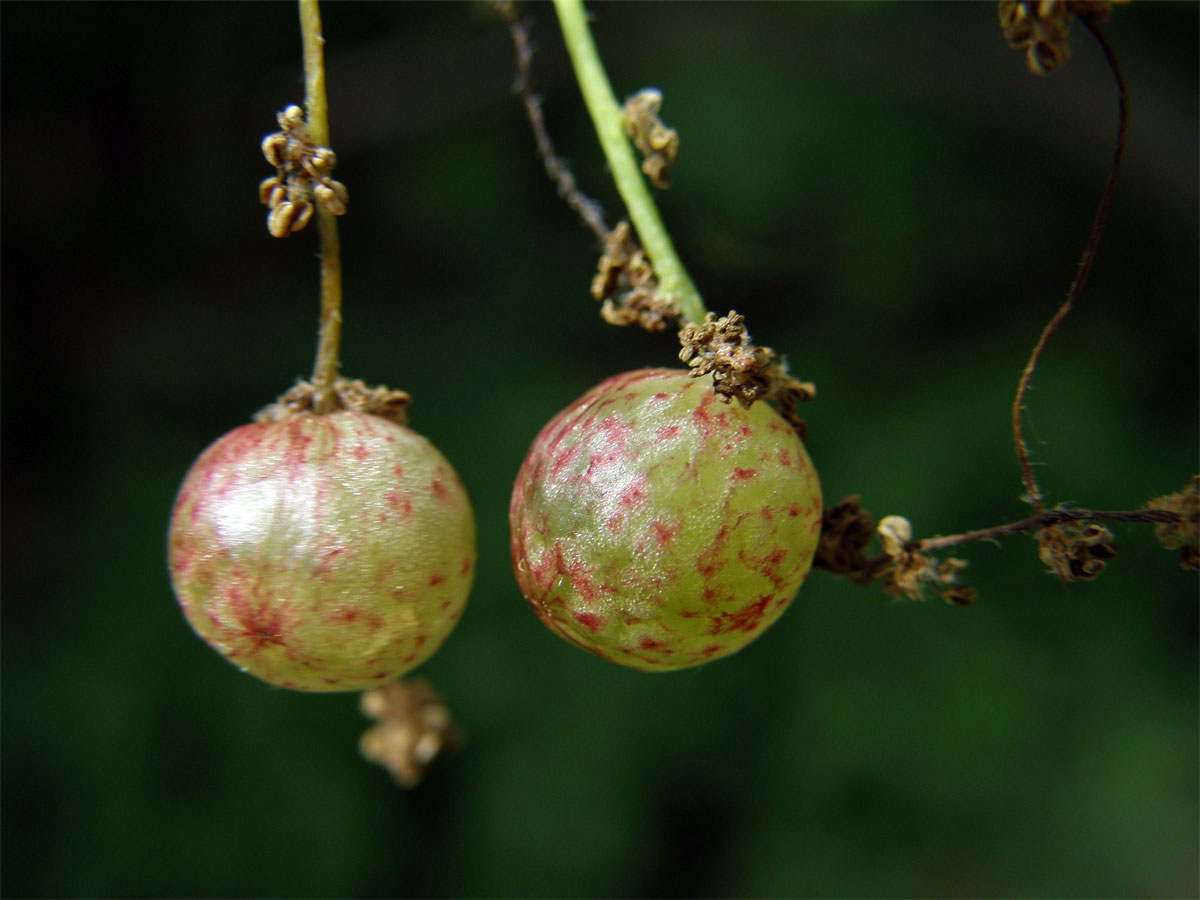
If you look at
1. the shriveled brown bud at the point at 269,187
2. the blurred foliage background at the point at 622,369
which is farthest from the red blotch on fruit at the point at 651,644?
the blurred foliage background at the point at 622,369

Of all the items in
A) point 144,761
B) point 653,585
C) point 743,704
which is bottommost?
point 743,704

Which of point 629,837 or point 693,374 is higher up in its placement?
point 693,374

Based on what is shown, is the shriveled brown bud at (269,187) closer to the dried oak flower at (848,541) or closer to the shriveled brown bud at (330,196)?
the shriveled brown bud at (330,196)

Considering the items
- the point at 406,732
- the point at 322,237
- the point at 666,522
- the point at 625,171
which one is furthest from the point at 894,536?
the point at 406,732

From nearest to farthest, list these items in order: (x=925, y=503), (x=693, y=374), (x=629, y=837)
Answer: (x=693, y=374), (x=925, y=503), (x=629, y=837)

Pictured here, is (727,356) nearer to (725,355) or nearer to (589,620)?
(725,355)

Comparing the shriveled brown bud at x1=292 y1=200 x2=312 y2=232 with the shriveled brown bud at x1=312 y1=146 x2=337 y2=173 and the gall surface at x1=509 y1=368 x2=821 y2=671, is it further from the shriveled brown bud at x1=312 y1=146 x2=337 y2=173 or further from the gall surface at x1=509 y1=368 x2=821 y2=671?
the gall surface at x1=509 y1=368 x2=821 y2=671

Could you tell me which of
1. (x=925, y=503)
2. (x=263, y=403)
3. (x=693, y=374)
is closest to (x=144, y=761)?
(x=263, y=403)

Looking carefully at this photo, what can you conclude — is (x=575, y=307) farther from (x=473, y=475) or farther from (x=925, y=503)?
(x=925, y=503)
